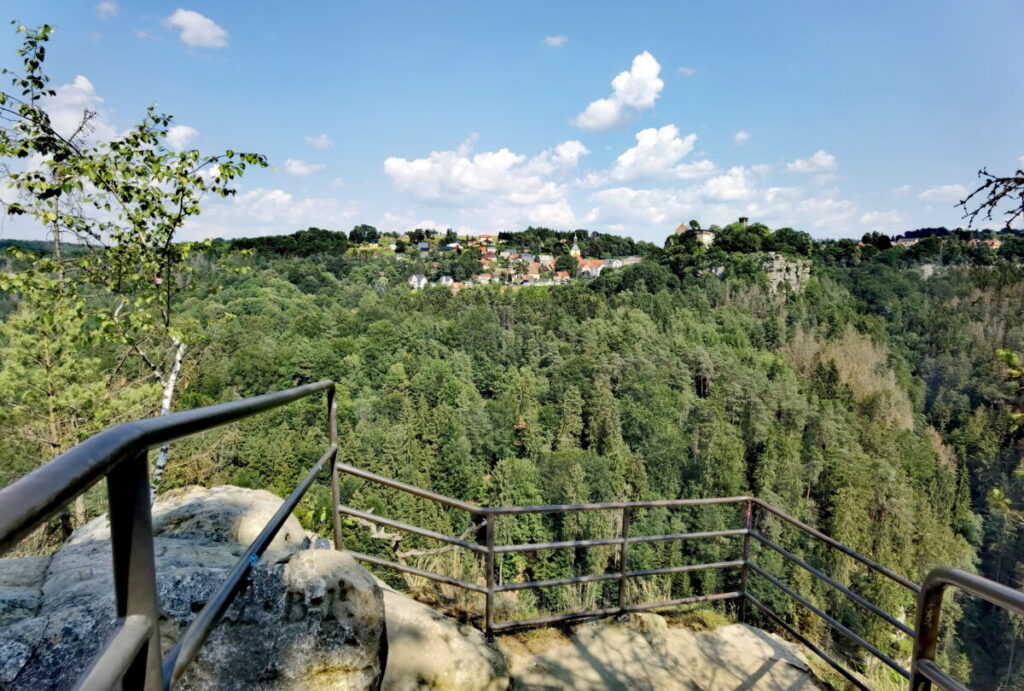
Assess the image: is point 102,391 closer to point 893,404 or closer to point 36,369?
point 36,369

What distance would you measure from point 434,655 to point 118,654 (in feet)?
7.56

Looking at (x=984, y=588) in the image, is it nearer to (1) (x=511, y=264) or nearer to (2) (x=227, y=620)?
(2) (x=227, y=620)

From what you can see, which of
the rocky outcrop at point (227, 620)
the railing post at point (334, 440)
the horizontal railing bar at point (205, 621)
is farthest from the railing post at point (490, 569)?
the horizontal railing bar at point (205, 621)

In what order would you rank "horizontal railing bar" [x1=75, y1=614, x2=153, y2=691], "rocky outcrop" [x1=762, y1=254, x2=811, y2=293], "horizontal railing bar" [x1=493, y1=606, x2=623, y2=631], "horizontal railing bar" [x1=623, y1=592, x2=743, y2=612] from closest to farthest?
1. "horizontal railing bar" [x1=75, y1=614, x2=153, y2=691]
2. "horizontal railing bar" [x1=493, y1=606, x2=623, y2=631]
3. "horizontal railing bar" [x1=623, y1=592, x2=743, y2=612]
4. "rocky outcrop" [x1=762, y1=254, x2=811, y2=293]

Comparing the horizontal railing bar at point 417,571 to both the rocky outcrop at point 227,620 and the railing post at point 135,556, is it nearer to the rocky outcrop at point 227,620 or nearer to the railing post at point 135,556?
the rocky outcrop at point 227,620

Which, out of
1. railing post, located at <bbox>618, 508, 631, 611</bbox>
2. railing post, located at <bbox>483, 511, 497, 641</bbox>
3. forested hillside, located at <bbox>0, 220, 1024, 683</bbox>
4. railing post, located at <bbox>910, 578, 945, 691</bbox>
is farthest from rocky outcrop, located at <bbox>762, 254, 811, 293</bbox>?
railing post, located at <bbox>910, 578, 945, 691</bbox>

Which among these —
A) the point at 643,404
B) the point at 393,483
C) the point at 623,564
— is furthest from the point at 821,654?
the point at 643,404

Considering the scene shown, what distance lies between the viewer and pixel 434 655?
257cm

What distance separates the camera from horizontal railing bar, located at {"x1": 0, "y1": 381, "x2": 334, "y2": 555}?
417 millimetres

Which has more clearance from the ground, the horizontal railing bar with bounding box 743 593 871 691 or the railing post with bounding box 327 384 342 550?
the railing post with bounding box 327 384 342 550

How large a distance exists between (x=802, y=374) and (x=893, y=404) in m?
11.9

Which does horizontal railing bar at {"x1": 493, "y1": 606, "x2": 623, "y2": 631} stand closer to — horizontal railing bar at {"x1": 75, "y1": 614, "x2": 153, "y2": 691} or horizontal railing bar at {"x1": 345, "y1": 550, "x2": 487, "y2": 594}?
horizontal railing bar at {"x1": 345, "y1": 550, "x2": 487, "y2": 594}

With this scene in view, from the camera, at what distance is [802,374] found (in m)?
68.4

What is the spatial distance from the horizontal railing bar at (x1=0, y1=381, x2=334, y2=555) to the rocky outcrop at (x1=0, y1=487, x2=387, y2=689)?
26.2 inches
